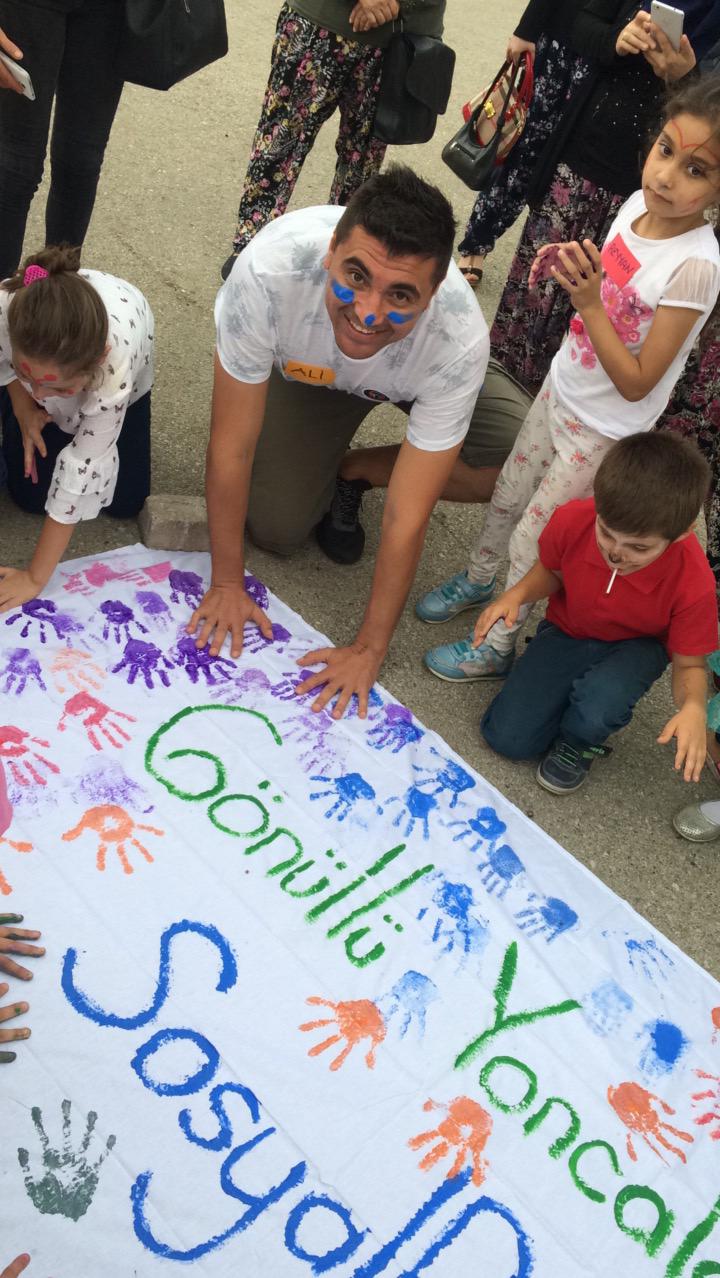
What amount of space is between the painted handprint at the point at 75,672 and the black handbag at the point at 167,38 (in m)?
1.42

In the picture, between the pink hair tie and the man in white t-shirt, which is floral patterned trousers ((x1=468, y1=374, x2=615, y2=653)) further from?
the pink hair tie

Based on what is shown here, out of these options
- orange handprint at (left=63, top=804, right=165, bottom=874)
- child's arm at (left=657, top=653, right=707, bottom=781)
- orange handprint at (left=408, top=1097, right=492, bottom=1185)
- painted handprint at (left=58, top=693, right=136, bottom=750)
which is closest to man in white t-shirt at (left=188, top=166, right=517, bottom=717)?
painted handprint at (left=58, top=693, right=136, bottom=750)

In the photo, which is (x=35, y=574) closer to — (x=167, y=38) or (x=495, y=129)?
(x=167, y=38)

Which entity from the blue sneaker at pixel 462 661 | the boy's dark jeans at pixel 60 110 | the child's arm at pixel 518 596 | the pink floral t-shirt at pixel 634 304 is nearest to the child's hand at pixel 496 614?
the child's arm at pixel 518 596

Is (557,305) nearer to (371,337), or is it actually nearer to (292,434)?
(292,434)

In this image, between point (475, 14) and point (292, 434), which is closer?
point (292, 434)

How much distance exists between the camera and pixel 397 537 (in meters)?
2.67

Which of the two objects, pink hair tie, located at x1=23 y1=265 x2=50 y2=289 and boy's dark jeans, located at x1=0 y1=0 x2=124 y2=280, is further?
boy's dark jeans, located at x1=0 y1=0 x2=124 y2=280

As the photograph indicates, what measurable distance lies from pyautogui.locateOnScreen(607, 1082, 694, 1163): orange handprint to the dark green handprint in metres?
0.91

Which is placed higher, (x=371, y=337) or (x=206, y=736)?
(x=371, y=337)

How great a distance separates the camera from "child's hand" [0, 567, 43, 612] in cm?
260

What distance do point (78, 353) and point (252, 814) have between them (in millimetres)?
991

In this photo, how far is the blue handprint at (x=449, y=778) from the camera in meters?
2.59

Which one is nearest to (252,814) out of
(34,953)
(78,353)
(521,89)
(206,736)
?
(206,736)
